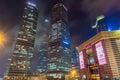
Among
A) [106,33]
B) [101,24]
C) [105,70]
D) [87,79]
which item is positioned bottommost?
[87,79]

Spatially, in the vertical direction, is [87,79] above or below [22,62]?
below

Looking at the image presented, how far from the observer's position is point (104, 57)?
85000 millimetres

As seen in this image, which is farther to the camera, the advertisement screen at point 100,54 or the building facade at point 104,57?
the advertisement screen at point 100,54

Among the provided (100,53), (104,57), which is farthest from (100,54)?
(104,57)

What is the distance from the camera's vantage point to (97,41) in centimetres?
9631

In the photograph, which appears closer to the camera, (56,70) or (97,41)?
(97,41)

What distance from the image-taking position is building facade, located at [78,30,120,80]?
8025 centimetres

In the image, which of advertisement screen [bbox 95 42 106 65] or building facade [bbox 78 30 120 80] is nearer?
building facade [bbox 78 30 120 80]

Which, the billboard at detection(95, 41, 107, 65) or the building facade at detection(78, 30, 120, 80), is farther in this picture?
the billboard at detection(95, 41, 107, 65)

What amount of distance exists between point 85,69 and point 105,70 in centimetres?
2830

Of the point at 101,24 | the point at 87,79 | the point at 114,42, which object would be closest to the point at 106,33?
the point at 114,42

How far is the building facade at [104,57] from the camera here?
263ft

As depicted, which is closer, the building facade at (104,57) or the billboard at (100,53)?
the building facade at (104,57)

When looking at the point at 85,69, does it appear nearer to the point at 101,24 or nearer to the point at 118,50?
the point at 118,50
